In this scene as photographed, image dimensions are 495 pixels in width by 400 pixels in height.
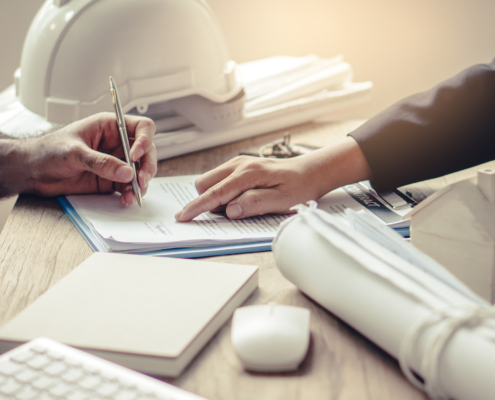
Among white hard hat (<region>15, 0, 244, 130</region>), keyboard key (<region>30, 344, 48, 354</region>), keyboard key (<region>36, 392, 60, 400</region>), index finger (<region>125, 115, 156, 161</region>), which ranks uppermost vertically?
white hard hat (<region>15, 0, 244, 130</region>)

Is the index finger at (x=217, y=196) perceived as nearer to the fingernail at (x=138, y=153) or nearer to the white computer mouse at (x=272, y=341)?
the fingernail at (x=138, y=153)

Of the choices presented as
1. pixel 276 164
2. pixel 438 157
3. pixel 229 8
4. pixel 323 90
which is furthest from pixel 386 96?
pixel 276 164

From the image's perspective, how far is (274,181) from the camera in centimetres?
66

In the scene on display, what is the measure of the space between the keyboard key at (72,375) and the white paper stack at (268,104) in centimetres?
62

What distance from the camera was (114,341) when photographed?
0.35m

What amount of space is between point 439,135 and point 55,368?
2.01 feet

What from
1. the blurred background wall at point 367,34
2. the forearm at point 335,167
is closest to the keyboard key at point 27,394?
the forearm at point 335,167

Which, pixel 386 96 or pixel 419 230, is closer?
pixel 419 230

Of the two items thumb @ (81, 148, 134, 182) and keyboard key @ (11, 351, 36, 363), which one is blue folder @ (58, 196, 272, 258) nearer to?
thumb @ (81, 148, 134, 182)

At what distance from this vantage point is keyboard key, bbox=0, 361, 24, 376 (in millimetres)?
318

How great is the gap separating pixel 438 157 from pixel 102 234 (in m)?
0.50

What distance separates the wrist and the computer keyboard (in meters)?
0.45

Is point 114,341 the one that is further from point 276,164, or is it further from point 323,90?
point 323,90

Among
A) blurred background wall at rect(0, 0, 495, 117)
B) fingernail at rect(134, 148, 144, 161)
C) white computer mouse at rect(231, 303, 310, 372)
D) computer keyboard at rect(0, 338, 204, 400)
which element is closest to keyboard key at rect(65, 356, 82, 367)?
computer keyboard at rect(0, 338, 204, 400)
